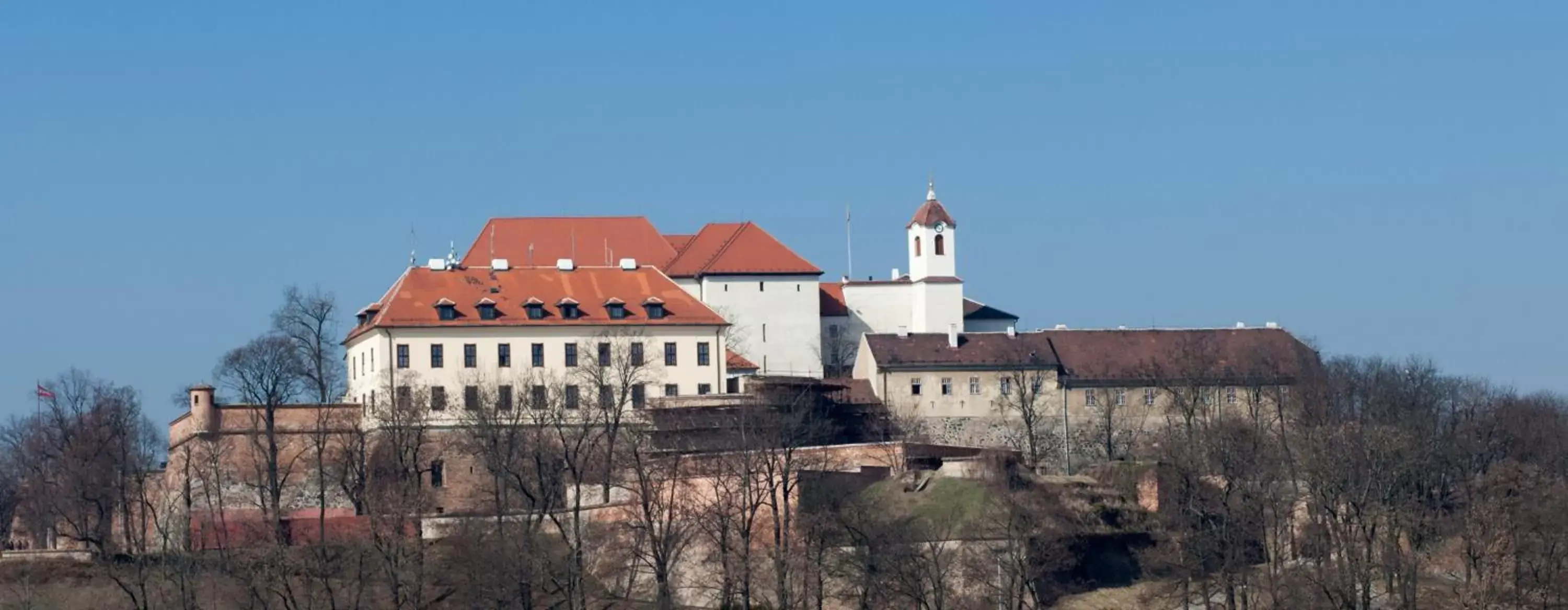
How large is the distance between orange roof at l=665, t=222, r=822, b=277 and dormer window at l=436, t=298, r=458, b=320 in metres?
8.53

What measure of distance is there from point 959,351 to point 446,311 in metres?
16.6

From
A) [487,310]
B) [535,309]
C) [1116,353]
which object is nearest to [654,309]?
[535,309]

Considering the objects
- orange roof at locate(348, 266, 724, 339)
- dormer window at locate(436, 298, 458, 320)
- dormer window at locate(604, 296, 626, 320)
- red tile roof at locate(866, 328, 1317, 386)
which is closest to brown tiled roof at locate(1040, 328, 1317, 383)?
red tile roof at locate(866, 328, 1317, 386)

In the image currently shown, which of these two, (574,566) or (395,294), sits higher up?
(395,294)

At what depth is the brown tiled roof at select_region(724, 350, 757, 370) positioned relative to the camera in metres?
92.4

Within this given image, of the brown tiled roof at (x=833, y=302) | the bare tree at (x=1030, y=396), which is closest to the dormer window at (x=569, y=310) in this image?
the brown tiled roof at (x=833, y=302)

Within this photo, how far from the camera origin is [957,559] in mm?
74250

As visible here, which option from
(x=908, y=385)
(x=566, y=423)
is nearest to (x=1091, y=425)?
(x=908, y=385)

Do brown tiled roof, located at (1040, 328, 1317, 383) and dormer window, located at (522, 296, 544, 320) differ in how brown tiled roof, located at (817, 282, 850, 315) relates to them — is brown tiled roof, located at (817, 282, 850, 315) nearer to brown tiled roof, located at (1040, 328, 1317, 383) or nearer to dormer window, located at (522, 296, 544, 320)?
brown tiled roof, located at (1040, 328, 1317, 383)

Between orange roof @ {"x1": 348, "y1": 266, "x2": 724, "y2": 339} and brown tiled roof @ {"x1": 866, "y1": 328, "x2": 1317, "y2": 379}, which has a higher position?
orange roof @ {"x1": 348, "y1": 266, "x2": 724, "y2": 339}

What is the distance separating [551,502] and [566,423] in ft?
21.1

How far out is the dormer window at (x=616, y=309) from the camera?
91.7 m

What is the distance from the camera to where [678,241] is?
332 feet

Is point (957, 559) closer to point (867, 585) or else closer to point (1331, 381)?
point (867, 585)
